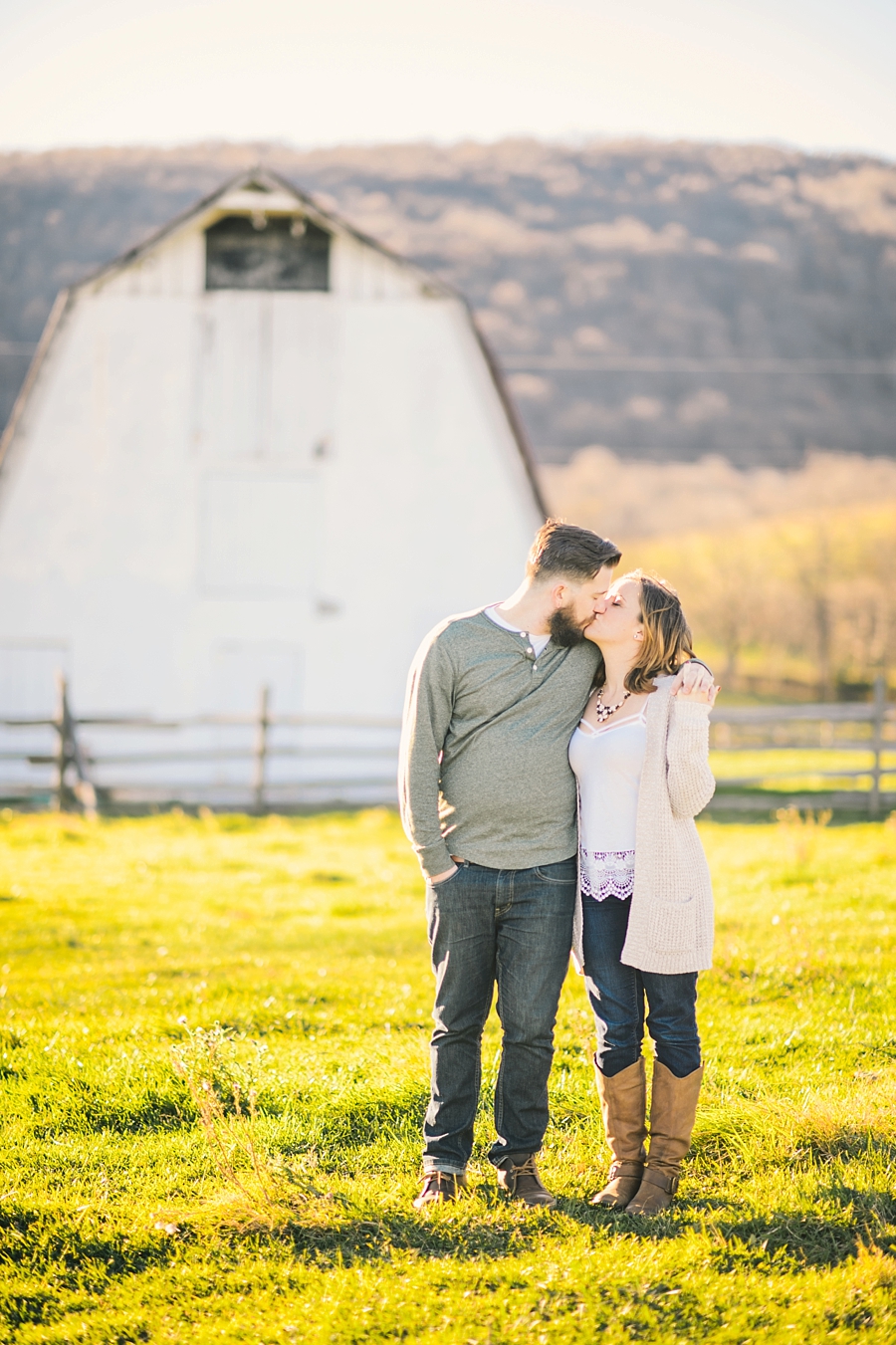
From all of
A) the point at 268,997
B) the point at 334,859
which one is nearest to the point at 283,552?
the point at 334,859

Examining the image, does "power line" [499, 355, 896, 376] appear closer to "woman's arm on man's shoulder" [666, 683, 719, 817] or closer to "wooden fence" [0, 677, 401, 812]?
"wooden fence" [0, 677, 401, 812]

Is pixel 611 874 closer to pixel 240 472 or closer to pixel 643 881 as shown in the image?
pixel 643 881

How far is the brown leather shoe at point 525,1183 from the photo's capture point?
3545mm

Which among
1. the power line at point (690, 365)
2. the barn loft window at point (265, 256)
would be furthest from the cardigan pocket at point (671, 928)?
the power line at point (690, 365)

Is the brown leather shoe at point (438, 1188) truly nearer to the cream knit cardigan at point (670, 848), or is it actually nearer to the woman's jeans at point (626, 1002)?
the woman's jeans at point (626, 1002)

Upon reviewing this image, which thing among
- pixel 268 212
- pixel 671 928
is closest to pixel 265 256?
pixel 268 212

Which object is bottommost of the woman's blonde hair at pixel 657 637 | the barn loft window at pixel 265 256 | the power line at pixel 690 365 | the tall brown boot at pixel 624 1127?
the tall brown boot at pixel 624 1127

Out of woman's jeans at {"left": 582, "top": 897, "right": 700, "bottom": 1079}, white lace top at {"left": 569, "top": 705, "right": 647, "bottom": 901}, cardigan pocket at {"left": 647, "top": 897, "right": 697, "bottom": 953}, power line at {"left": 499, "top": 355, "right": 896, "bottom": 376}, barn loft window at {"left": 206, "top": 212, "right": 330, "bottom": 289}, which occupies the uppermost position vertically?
power line at {"left": 499, "top": 355, "right": 896, "bottom": 376}

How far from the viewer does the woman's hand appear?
11.6 ft

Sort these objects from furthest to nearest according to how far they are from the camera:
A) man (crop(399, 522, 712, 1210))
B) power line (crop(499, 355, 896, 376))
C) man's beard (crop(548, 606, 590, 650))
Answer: power line (crop(499, 355, 896, 376)) → man's beard (crop(548, 606, 590, 650)) → man (crop(399, 522, 712, 1210))

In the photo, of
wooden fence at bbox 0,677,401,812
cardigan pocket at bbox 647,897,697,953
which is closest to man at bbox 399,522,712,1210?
cardigan pocket at bbox 647,897,697,953

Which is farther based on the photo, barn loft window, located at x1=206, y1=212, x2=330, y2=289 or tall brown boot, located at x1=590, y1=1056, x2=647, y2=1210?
barn loft window, located at x1=206, y1=212, x2=330, y2=289

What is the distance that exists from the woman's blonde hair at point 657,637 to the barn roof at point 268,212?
1329cm

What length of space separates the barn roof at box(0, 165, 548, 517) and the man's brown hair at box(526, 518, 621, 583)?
13.2m
